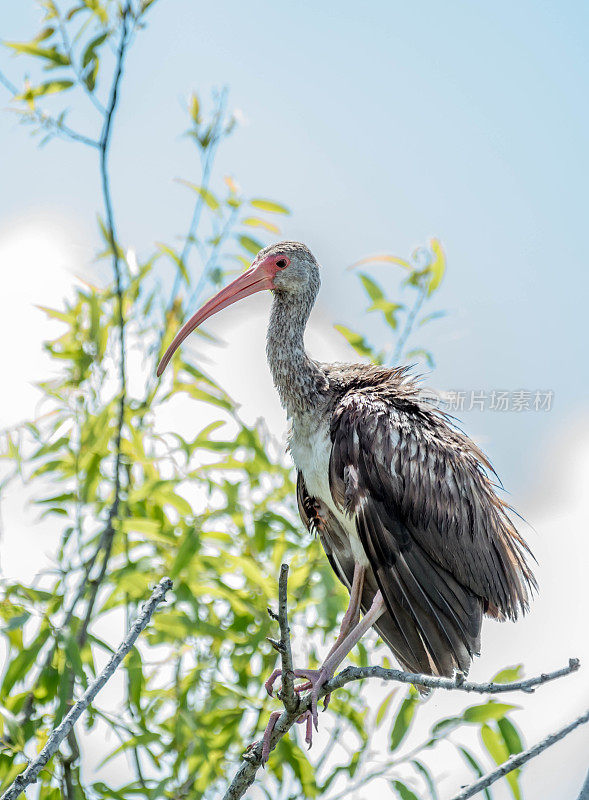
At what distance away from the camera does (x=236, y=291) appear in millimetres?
3494

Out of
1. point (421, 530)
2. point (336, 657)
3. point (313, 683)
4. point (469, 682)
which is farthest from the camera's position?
point (421, 530)


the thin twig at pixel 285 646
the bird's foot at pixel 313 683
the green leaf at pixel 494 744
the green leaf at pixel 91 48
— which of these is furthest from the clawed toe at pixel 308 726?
the green leaf at pixel 91 48

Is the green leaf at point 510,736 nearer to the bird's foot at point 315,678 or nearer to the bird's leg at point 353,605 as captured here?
the bird's leg at point 353,605

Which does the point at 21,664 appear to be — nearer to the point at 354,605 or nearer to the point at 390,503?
the point at 354,605

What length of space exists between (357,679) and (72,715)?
666 millimetres

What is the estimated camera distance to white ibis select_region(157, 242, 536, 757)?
2934mm

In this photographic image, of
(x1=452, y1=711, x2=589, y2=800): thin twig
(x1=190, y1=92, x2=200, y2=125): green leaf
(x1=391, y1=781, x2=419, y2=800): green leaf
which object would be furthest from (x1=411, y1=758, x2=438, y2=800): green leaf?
(x1=190, y1=92, x2=200, y2=125): green leaf

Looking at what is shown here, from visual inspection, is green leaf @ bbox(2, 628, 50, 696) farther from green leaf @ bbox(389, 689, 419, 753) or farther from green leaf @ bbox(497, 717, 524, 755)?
green leaf @ bbox(497, 717, 524, 755)

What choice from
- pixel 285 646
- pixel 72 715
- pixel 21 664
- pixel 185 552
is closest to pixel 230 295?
pixel 185 552

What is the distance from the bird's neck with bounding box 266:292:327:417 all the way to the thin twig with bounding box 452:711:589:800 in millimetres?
1490

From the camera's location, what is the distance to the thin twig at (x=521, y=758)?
1799 mm

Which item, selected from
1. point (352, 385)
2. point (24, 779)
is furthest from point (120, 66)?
point (24, 779)

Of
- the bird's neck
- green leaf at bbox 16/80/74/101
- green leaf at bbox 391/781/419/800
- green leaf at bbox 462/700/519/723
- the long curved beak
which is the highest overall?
green leaf at bbox 16/80/74/101

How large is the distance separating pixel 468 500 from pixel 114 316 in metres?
1.56
